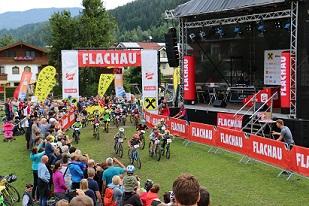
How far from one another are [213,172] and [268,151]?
1.94 m

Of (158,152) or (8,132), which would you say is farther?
(8,132)

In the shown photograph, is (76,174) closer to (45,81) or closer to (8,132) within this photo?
(8,132)

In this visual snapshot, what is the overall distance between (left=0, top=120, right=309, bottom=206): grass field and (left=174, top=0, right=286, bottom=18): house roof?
6.97 meters

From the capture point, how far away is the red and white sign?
82.3ft

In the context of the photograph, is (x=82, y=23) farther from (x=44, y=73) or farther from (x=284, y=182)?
(x=284, y=182)

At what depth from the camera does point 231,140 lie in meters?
15.9

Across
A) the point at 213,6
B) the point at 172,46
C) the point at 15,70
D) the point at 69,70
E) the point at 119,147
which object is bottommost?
the point at 119,147

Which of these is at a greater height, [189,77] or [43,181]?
[189,77]

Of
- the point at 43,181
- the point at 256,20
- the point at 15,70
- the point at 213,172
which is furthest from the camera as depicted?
the point at 15,70

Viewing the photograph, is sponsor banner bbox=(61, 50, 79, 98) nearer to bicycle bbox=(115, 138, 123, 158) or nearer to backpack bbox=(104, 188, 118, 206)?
bicycle bbox=(115, 138, 123, 158)

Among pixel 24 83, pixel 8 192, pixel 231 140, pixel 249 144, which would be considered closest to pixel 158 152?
Result: pixel 231 140

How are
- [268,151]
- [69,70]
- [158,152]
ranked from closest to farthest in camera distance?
[268,151] → [158,152] → [69,70]

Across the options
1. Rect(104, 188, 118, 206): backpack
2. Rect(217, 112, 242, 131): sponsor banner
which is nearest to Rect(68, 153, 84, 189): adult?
Rect(104, 188, 118, 206): backpack

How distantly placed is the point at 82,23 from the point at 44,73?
2992 cm
